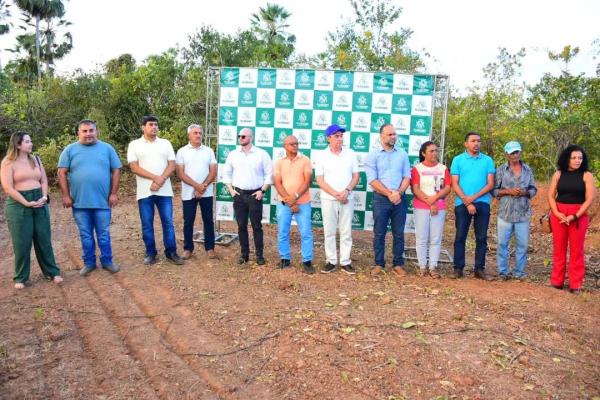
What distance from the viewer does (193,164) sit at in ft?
19.8

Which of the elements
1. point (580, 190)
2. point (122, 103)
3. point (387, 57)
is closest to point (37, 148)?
point (122, 103)

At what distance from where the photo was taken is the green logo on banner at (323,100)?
6664 millimetres

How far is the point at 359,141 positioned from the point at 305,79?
113 centimetres

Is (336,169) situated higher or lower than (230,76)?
lower

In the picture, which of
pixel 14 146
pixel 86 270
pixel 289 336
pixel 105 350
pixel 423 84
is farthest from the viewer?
pixel 423 84

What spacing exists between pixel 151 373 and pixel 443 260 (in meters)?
4.32

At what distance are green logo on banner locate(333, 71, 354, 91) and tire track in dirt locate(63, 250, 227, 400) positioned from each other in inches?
148

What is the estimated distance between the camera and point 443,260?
6453 mm

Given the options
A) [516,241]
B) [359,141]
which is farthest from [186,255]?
[516,241]

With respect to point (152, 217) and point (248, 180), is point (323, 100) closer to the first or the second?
point (248, 180)

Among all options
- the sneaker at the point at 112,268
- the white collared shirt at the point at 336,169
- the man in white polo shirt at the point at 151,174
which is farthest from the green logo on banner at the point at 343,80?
the sneaker at the point at 112,268

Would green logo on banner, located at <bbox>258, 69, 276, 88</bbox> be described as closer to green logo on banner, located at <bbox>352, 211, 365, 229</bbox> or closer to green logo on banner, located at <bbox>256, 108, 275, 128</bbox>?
green logo on banner, located at <bbox>256, 108, 275, 128</bbox>

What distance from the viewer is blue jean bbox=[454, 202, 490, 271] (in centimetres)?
555

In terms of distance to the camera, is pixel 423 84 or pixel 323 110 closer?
pixel 423 84
